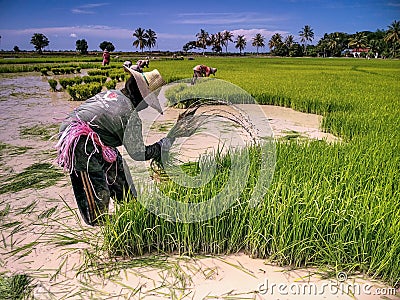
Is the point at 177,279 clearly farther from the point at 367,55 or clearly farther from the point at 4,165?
the point at 367,55

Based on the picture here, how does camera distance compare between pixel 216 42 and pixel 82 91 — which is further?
pixel 216 42

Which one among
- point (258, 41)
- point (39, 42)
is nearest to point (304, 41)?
point (258, 41)

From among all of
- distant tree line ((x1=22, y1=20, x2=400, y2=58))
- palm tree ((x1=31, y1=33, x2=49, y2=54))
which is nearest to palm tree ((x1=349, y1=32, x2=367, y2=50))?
distant tree line ((x1=22, y1=20, x2=400, y2=58))

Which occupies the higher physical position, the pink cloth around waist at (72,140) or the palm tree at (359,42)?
the palm tree at (359,42)

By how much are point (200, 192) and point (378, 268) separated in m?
1.07

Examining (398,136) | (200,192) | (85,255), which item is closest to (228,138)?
(398,136)

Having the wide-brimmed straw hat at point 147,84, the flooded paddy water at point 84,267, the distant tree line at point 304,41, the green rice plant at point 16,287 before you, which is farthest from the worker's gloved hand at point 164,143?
the distant tree line at point 304,41

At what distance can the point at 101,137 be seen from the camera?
2.14 meters

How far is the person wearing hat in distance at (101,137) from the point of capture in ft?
6.61

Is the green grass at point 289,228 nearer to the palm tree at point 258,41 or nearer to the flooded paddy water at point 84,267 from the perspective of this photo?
the flooded paddy water at point 84,267

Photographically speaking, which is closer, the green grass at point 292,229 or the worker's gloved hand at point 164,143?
the green grass at point 292,229

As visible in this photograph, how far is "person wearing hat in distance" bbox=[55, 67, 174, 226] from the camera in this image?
2016 millimetres

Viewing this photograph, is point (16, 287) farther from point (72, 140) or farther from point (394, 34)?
point (394, 34)

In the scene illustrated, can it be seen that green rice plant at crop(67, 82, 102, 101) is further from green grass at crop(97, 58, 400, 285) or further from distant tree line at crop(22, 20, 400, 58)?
distant tree line at crop(22, 20, 400, 58)
